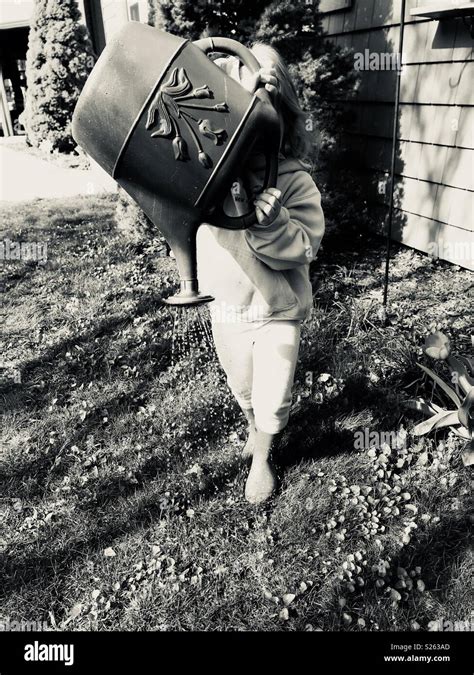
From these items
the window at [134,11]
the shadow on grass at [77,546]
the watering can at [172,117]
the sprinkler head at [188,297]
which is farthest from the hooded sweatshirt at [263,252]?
the window at [134,11]

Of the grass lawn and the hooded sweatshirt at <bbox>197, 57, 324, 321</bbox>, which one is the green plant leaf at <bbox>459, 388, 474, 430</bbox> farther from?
the hooded sweatshirt at <bbox>197, 57, 324, 321</bbox>

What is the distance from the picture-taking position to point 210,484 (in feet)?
7.67

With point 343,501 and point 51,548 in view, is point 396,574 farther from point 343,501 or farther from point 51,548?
point 51,548

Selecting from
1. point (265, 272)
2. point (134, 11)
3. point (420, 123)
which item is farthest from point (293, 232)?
point (134, 11)

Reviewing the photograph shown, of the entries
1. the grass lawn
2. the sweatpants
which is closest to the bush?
the grass lawn

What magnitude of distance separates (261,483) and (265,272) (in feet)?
3.07

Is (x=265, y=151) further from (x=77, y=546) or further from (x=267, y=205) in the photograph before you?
(x=77, y=546)

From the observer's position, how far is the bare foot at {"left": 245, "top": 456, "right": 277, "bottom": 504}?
2.24 m

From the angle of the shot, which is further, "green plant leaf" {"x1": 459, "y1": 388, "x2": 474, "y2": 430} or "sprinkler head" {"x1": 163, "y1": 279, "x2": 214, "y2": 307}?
"green plant leaf" {"x1": 459, "y1": 388, "x2": 474, "y2": 430}

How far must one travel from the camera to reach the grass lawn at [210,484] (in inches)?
73.9

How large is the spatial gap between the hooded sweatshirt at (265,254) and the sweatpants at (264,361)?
0.05m

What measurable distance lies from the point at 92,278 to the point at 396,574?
3192 mm
